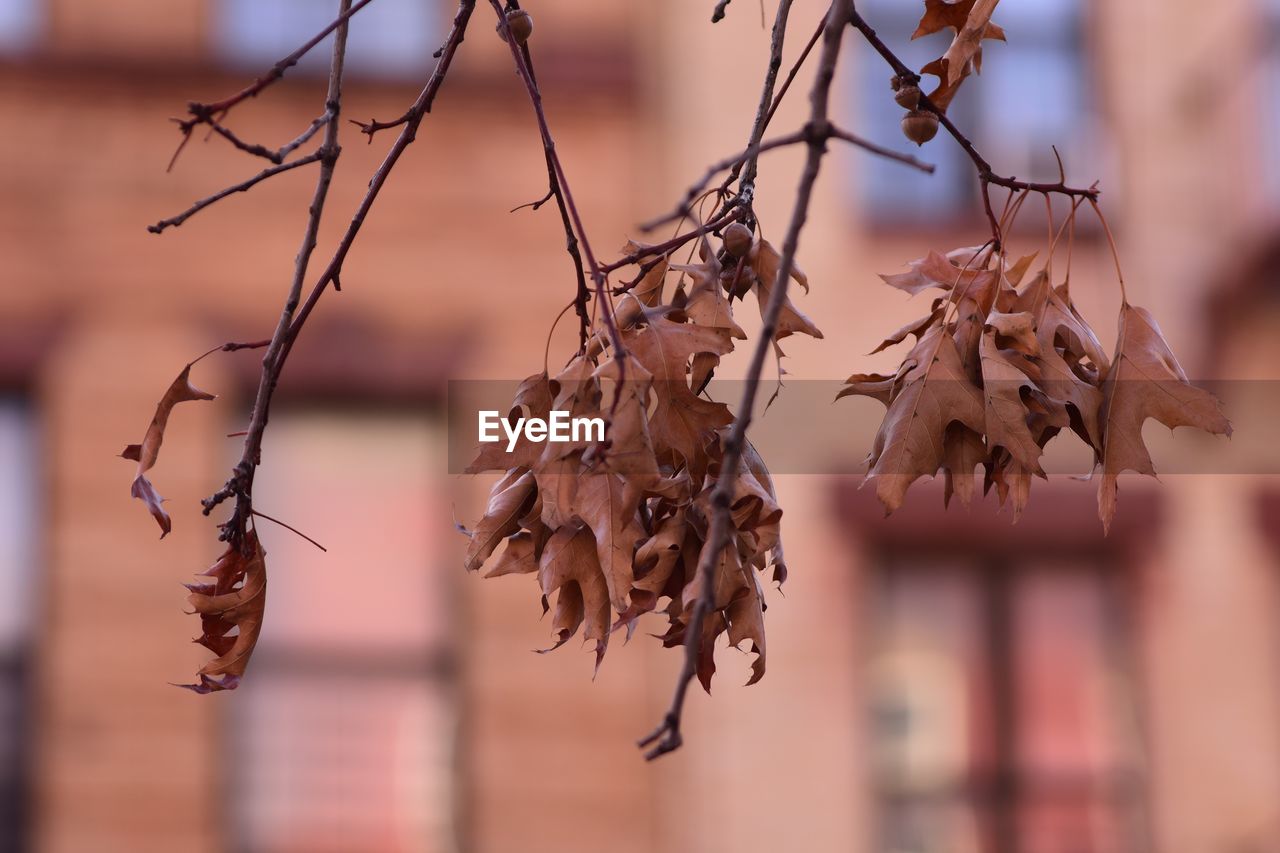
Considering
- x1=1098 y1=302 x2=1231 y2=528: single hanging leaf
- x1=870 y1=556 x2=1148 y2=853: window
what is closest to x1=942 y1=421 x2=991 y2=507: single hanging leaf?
x1=1098 y1=302 x2=1231 y2=528: single hanging leaf

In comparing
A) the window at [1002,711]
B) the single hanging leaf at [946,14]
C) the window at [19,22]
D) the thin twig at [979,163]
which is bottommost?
the window at [1002,711]

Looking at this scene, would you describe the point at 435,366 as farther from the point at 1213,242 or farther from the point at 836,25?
the point at 836,25

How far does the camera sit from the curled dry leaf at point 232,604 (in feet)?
6.14

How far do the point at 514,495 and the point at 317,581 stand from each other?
228 inches

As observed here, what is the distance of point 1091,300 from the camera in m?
7.90

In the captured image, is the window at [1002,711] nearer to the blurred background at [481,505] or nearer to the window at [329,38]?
the blurred background at [481,505]

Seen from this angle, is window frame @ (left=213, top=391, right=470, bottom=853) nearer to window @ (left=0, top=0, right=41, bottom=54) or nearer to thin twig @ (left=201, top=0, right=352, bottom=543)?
window @ (left=0, top=0, right=41, bottom=54)

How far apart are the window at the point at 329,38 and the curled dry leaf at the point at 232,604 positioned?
609 cm

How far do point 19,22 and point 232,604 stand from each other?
6410 mm

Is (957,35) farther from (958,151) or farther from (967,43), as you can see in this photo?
(958,151)

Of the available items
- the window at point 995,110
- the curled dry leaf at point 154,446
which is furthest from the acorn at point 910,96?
the window at point 995,110

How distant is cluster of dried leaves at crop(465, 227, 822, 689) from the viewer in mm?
1676

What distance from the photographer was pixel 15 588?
24.0 feet

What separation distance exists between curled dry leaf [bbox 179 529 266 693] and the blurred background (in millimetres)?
5197
